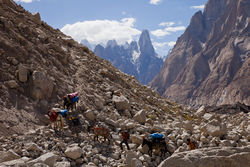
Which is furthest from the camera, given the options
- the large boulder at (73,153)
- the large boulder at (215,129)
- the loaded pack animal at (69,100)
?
the large boulder at (215,129)

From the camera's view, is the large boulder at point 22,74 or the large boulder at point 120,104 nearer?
the large boulder at point 22,74

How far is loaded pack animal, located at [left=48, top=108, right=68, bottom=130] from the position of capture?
10391 mm

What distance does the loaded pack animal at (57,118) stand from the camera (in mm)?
10391

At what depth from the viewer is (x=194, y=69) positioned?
18112cm

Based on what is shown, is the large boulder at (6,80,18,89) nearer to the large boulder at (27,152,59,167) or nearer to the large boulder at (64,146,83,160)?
Answer: the large boulder at (64,146,83,160)

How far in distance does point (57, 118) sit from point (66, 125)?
20.6 inches

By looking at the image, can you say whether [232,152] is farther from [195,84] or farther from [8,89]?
[195,84]

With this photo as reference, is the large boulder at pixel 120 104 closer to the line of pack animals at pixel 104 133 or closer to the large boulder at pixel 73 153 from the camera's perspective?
the line of pack animals at pixel 104 133

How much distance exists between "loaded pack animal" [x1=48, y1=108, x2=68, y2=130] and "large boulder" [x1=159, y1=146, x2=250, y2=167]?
5181mm

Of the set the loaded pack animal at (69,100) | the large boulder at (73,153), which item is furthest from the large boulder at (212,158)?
the loaded pack animal at (69,100)

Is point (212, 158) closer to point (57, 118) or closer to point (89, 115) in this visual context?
point (89, 115)

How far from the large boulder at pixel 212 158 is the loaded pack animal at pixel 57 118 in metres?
5.18

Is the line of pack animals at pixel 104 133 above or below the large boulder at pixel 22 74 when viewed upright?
below

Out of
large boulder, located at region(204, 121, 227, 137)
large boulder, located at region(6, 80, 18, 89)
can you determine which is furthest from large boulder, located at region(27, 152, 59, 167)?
large boulder, located at region(204, 121, 227, 137)
